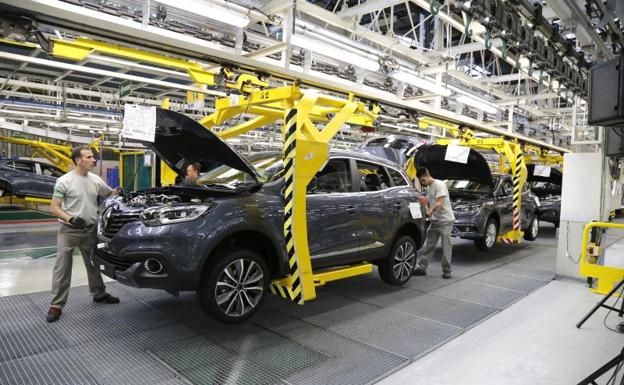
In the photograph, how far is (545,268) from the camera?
674 centimetres

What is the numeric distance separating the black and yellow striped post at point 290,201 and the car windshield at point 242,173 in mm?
312

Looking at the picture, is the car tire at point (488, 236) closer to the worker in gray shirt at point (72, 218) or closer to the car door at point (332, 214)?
the car door at point (332, 214)

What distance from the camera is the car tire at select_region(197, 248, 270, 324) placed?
3393 millimetres

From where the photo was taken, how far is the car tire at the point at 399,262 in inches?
201

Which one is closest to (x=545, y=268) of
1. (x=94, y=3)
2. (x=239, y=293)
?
(x=239, y=293)

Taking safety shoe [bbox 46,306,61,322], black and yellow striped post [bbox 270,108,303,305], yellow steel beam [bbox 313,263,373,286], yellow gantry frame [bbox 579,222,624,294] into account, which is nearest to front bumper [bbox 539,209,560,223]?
yellow gantry frame [bbox 579,222,624,294]

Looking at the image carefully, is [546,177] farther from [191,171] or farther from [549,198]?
[191,171]

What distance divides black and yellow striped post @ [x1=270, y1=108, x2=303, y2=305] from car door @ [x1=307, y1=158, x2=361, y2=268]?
12.8 inches

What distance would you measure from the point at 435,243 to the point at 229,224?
3.72 metres

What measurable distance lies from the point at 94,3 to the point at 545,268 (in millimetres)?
7532

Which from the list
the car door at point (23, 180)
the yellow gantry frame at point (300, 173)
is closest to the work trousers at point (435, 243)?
the yellow gantry frame at point (300, 173)

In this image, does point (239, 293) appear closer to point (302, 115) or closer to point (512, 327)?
point (302, 115)

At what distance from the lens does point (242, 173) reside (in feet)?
14.0

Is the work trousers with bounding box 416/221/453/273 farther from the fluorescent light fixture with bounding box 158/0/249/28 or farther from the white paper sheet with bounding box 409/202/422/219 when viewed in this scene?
the fluorescent light fixture with bounding box 158/0/249/28
